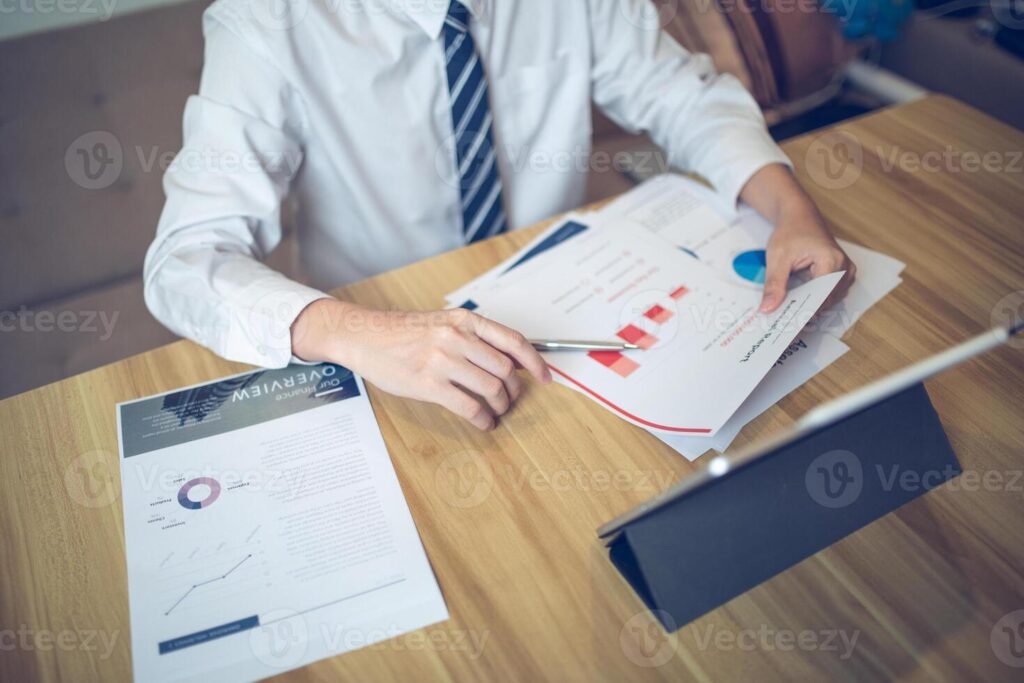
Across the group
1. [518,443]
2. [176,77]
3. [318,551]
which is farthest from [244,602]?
[176,77]

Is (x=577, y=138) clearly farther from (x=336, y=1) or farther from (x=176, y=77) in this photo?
(x=176, y=77)

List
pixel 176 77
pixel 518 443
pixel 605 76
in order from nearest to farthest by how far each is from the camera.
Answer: pixel 518 443
pixel 605 76
pixel 176 77

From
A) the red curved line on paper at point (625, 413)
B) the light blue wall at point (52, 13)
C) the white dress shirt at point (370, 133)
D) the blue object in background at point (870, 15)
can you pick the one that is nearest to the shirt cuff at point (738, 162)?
the white dress shirt at point (370, 133)

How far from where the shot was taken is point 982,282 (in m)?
0.89

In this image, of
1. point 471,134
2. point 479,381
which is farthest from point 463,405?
point 471,134

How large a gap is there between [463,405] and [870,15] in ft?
5.77

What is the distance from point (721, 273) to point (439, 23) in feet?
1.70

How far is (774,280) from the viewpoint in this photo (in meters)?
0.85

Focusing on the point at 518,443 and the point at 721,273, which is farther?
the point at 721,273

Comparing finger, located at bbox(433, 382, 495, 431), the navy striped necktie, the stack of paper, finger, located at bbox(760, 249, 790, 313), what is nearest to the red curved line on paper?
the stack of paper

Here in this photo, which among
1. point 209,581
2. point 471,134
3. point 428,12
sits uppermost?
point 428,12

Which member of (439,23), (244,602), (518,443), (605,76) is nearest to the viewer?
(244,602)

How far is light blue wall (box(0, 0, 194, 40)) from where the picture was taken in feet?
4.56

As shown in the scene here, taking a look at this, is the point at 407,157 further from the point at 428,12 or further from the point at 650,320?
the point at 650,320
